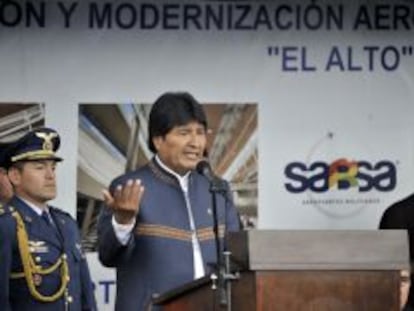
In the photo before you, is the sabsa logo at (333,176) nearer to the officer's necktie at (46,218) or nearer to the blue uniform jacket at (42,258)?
the blue uniform jacket at (42,258)

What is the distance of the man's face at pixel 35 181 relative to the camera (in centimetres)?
540

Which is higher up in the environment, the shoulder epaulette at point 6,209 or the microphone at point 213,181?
the microphone at point 213,181

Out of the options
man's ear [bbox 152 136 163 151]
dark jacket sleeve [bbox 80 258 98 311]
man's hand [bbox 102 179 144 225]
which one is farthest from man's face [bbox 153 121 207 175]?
dark jacket sleeve [bbox 80 258 98 311]

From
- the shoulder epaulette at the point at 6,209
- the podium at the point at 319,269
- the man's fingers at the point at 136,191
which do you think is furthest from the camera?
the shoulder epaulette at the point at 6,209

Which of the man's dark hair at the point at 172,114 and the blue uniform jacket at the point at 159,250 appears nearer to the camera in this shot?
the blue uniform jacket at the point at 159,250

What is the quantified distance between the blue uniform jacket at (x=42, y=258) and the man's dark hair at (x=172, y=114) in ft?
2.38

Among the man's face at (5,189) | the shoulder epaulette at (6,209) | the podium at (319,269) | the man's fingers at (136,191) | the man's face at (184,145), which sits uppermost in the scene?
the man's face at (184,145)

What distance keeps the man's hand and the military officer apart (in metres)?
0.92

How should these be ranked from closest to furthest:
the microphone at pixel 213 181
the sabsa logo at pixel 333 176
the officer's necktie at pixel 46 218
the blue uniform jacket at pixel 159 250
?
the microphone at pixel 213 181
the blue uniform jacket at pixel 159 250
the officer's necktie at pixel 46 218
the sabsa logo at pixel 333 176

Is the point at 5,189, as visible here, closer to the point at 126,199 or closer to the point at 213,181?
the point at 126,199

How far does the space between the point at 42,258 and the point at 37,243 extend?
7 cm

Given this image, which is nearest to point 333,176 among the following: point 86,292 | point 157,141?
point 86,292

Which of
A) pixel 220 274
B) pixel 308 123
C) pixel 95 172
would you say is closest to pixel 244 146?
pixel 308 123

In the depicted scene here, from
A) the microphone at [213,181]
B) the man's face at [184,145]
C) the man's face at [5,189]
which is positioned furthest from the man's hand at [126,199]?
the man's face at [5,189]
